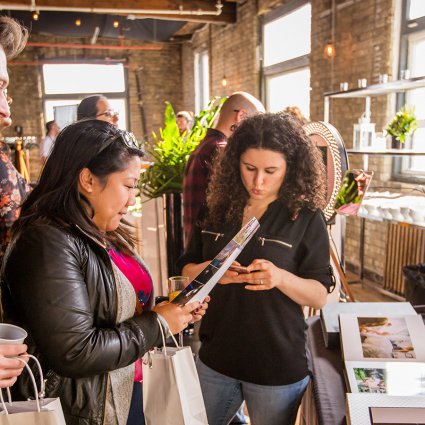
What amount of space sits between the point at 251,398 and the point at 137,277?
0.53 metres

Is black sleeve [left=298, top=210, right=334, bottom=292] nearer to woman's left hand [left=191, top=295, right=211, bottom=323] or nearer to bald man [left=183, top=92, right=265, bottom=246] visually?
woman's left hand [left=191, top=295, right=211, bottom=323]

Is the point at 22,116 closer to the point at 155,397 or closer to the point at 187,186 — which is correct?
the point at 187,186

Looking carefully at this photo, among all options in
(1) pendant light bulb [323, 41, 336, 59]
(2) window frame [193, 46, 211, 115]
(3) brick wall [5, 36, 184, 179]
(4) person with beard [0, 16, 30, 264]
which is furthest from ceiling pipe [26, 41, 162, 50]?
(4) person with beard [0, 16, 30, 264]

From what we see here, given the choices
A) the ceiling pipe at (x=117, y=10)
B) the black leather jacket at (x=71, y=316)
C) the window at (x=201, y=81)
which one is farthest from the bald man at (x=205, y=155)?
the window at (x=201, y=81)

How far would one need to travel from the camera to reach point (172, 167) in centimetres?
301

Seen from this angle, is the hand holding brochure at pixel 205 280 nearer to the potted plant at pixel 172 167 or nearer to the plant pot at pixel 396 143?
the potted plant at pixel 172 167

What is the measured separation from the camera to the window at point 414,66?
4371mm

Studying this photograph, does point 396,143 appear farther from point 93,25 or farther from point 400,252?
point 93,25

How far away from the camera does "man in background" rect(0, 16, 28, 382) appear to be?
2.91ft

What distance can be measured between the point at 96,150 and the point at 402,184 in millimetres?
4074

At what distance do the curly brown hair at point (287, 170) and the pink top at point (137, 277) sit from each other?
0.35 meters

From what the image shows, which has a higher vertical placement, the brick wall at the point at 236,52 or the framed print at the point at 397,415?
the brick wall at the point at 236,52

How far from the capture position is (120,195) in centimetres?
117

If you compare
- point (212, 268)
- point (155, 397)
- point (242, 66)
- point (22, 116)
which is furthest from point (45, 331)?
point (22, 116)
